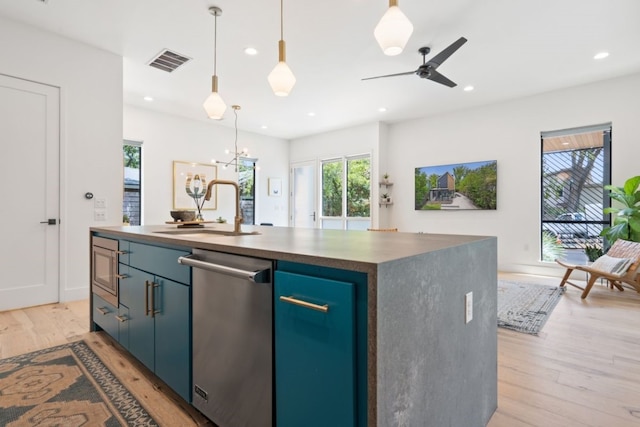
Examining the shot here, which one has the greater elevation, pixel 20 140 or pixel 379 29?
pixel 379 29

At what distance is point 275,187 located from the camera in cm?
800

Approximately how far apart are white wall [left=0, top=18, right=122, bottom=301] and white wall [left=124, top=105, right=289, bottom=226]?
77.6 inches

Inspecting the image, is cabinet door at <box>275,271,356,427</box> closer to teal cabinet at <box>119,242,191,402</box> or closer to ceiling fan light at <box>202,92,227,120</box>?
teal cabinet at <box>119,242,191,402</box>

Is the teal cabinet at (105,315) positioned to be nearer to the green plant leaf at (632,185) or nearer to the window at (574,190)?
the green plant leaf at (632,185)

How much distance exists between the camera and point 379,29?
1.77 metres

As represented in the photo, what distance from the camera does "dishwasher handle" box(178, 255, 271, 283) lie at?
3.57 feet

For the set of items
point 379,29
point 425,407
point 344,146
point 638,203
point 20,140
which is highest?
point 344,146

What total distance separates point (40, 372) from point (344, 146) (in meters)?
6.33

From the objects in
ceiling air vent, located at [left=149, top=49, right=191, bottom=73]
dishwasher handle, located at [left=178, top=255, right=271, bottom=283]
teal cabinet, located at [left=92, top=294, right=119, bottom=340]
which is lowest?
teal cabinet, located at [left=92, top=294, right=119, bottom=340]

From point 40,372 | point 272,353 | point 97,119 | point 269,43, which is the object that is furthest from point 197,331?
point 97,119

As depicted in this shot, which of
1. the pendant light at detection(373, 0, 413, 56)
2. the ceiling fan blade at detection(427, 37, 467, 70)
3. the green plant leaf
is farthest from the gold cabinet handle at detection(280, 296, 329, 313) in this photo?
the green plant leaf

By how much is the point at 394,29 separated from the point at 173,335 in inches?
77.0

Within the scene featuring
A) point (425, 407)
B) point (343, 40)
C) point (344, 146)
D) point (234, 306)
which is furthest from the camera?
point (344, 146)

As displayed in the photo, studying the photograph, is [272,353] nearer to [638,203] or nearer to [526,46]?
[526,46]
